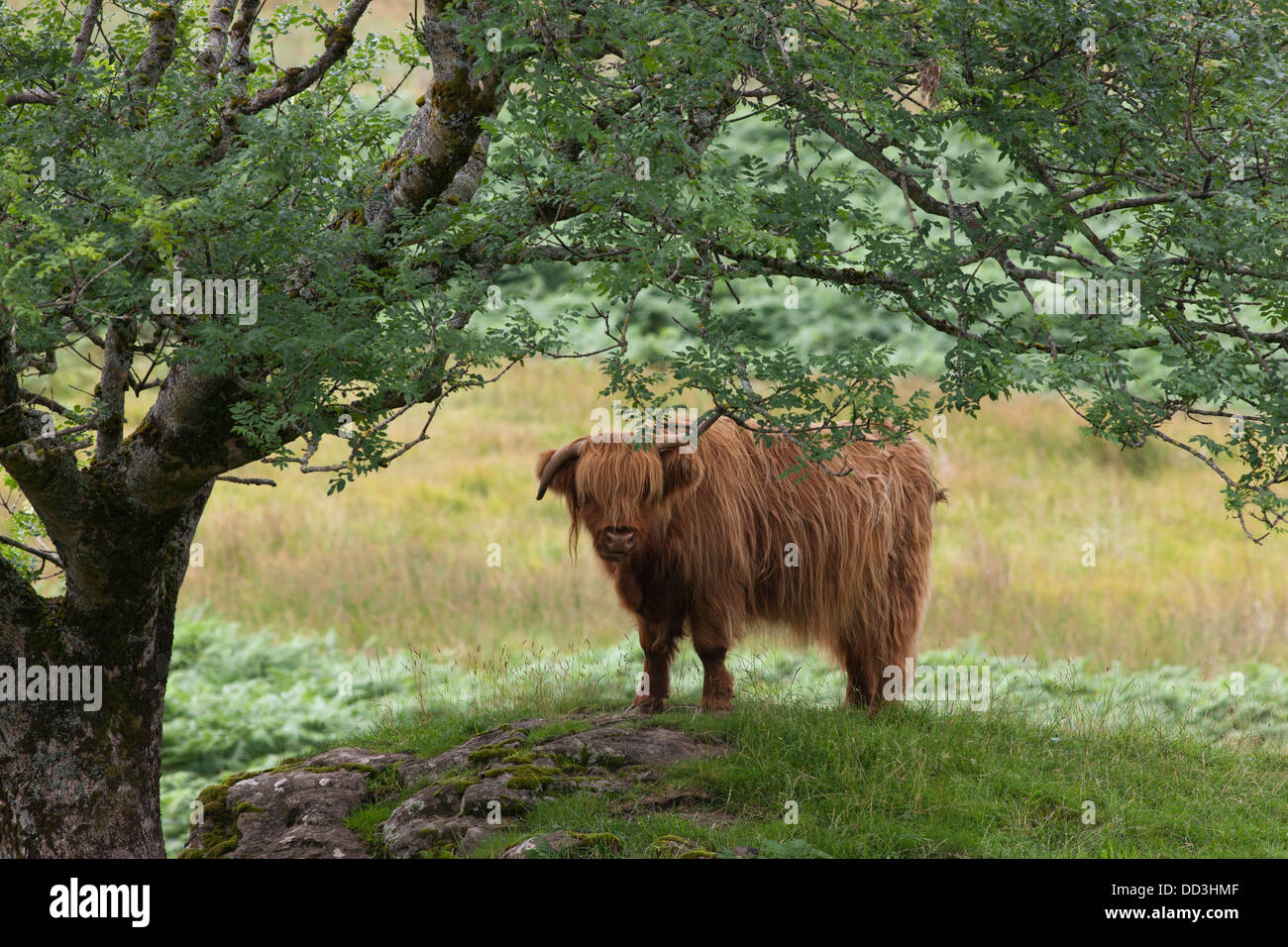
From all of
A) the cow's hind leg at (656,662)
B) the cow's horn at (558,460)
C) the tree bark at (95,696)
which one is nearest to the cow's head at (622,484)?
the cow's horn at (558,460)

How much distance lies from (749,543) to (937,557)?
9612 mm

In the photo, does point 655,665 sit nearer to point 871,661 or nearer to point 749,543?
point 749,543

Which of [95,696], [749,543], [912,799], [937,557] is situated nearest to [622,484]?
[749,543]

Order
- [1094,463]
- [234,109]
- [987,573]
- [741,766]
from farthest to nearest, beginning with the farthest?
[1094,463] → [987,573] → [741,766] → [234,109]

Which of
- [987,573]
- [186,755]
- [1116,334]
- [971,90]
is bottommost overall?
[186,755]

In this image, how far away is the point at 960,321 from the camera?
5.25 metres

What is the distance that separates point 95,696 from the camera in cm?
636

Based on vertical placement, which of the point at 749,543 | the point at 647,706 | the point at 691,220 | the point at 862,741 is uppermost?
the point at 691,220

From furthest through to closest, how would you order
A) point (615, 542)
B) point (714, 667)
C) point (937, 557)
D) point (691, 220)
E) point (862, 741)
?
point (937, 557)
point (714, 667)
point (862, 741)
point (615, 542)
point (691, 220)

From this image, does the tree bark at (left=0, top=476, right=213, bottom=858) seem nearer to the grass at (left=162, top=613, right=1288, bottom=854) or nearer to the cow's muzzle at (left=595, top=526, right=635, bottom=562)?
the grass at (left=162, top=613, right=1288, bottom=854)

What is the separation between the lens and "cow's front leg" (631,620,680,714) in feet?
25.5
